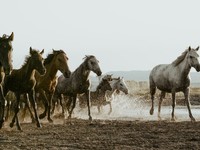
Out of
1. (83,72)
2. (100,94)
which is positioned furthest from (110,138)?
(100,94)

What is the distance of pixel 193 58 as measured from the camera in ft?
54.9

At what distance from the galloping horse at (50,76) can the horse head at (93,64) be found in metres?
1.14

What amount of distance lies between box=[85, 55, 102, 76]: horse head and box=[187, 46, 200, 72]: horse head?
3155 millimetres

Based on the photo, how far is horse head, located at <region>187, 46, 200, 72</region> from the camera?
16578mm

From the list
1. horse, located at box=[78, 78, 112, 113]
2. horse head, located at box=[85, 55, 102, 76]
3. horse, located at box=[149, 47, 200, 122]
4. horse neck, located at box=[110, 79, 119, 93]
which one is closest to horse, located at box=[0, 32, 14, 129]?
horse head, located at box=[85, 55, 102, 76]

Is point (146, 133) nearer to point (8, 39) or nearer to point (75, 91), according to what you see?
point (8, 39)

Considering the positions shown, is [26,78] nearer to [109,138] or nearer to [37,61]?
[37,61]

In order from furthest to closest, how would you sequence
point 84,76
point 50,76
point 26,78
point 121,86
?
point 121,86 → point 84,76 → point 50,76 → point 26,78

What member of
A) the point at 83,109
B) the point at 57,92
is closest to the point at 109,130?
the point at 57,92

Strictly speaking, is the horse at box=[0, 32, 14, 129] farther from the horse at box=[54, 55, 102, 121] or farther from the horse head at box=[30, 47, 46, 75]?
the horse at box=[54, 55, 102, 121]

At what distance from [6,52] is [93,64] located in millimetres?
5541

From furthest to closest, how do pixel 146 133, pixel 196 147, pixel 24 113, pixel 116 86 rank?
pixel 116 86
pixel 24 113
pixel 146 133
pixel 196 147

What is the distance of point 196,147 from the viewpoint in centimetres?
941

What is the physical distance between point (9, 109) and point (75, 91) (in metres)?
2.55
